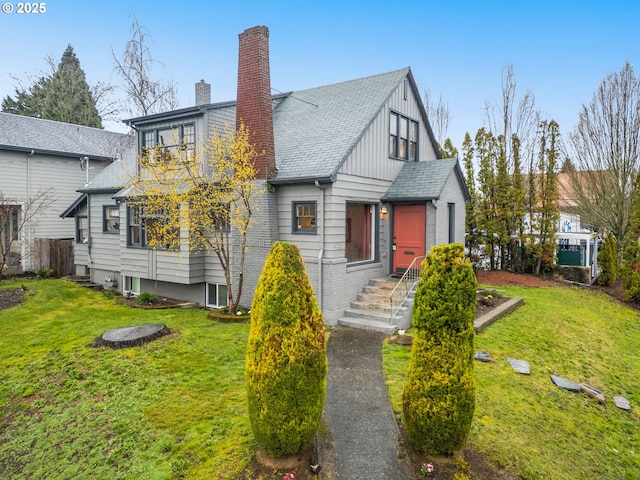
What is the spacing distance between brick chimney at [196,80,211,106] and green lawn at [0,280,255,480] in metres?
9.69

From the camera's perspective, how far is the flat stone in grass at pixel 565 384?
305 inches

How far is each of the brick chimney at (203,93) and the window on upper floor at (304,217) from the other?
7486 mm

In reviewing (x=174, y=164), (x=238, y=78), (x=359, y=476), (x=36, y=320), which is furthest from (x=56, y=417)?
(x=238, y=78)

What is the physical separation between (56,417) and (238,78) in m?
9.83

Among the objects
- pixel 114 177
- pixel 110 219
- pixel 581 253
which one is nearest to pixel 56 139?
pixel 114 177

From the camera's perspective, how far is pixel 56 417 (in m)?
6.05

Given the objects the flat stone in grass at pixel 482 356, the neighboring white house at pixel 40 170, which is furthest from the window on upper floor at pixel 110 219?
the flat stone in grass at pixel 482 356

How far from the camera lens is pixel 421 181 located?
12.9m

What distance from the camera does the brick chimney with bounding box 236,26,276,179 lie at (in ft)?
38.0

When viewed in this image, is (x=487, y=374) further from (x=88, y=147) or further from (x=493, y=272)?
(x=88, y=147)

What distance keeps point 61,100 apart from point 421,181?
34.5m

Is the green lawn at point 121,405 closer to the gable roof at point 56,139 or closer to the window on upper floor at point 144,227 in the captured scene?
the window on upper floor at point 144,227

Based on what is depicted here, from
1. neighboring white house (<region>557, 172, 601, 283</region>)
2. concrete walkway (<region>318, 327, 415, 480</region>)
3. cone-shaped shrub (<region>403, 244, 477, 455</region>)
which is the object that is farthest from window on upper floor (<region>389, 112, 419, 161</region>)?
neighboring white house (<region>557, 172, 601, 283</region>)

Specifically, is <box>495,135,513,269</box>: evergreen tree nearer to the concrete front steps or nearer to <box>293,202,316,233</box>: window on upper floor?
the concrete front steps
